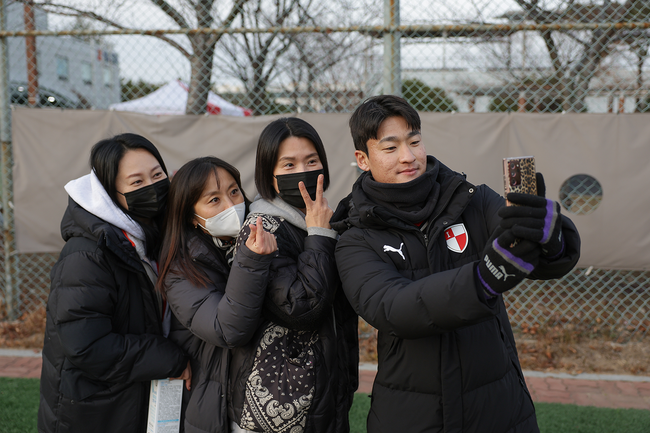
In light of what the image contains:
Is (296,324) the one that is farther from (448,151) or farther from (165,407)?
Answer: (448,151)

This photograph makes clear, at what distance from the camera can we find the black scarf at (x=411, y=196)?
65.9 inches

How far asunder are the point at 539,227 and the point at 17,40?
598 centimetres

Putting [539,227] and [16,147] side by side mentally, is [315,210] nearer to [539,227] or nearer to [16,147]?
[539,227]

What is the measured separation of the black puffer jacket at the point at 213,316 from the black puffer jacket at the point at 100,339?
0.13 meters

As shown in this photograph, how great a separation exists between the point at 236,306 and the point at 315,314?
0.29 metres

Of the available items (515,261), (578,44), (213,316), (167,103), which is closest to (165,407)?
(213,316)

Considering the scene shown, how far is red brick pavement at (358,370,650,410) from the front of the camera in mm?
3553

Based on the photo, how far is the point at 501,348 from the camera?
169 centimetres

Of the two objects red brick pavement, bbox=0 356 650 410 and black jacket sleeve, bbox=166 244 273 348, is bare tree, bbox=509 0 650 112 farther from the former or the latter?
black jacket sleeve, bbox=166 244 273 348

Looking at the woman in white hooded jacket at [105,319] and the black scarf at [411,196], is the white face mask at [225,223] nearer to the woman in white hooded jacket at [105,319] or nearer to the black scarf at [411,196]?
the woman in white hooded jacket at [105,319]

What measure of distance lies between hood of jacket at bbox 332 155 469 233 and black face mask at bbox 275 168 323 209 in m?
0.23

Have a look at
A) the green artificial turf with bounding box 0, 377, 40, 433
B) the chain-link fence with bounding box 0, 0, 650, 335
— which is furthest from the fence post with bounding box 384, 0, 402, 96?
the green artificial turf with bounding box 0, 377, 40, 433

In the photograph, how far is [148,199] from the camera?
88.4 inches

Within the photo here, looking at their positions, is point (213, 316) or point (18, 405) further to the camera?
point (18, 405)
